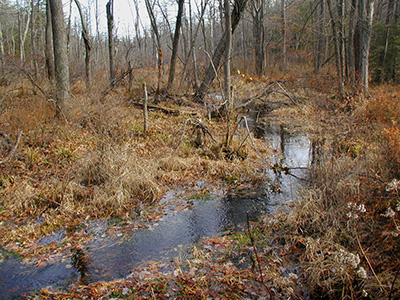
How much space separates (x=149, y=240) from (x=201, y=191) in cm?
255

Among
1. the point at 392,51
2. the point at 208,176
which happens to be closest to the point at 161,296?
the point at 208,176

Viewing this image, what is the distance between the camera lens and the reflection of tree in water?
503cm

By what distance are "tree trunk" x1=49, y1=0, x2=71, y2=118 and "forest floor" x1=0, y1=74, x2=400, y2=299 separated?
0.39m

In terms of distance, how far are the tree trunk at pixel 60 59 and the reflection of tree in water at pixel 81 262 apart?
6.47 meters

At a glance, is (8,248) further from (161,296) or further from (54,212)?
(161,296)

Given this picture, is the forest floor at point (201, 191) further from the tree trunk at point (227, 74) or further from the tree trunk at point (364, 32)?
the tree trunk at point (364, 32)

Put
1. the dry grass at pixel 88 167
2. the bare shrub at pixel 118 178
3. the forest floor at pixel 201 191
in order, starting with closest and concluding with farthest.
→ the forest floor at pixel 201 191
the dry grass at pixel 88 167
the bare shrub at pixel 118 178

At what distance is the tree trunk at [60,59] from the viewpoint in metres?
11.1

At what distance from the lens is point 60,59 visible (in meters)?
11.5

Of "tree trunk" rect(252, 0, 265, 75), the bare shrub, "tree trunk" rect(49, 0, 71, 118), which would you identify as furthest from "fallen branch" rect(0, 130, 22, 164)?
"tree trunk" rect(252, 0, 265, 75)

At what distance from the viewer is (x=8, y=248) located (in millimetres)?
5777

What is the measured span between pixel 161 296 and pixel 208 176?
4987mm

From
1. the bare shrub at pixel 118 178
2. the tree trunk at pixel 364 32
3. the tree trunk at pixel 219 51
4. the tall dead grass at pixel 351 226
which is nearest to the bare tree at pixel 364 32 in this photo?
the tree trunk at pixel 364 32

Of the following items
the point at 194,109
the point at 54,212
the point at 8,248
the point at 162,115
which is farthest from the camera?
the point at 194,109
